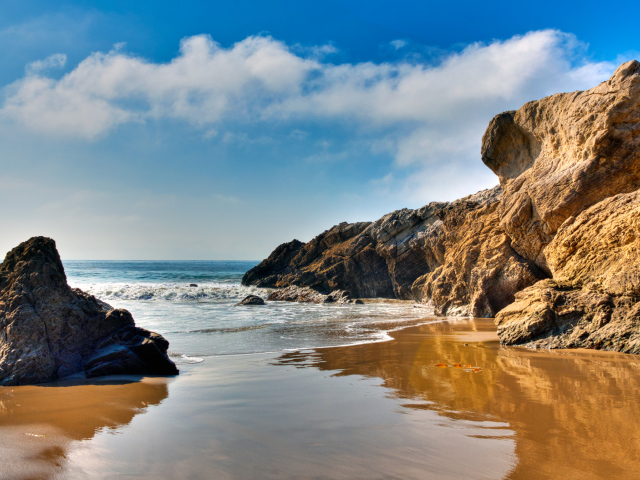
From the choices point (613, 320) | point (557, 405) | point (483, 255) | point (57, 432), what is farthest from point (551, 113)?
point (57, 432)

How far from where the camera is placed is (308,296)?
85.7 ft

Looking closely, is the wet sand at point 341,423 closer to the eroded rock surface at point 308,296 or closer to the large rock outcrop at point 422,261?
the large rock outcrop at point 422,261

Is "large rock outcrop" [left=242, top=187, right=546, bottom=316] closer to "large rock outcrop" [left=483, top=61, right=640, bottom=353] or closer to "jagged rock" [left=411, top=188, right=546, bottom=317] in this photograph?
"jagged rock" [left=411, top=188, right=546, bottom=317]

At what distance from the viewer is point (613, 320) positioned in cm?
657

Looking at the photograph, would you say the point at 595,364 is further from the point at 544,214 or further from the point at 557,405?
Result: the point at 544,214

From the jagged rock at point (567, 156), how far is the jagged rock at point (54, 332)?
31.0ft

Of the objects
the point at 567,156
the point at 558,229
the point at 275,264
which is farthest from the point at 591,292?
Answer: the point at 275,264

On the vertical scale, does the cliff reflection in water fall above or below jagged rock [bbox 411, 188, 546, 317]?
below

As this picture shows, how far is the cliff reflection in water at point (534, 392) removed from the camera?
279 centimetres

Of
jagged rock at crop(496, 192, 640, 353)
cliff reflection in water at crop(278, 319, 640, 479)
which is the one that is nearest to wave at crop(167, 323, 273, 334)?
cliff reflection in water at crop(278, 319, 640, 479)

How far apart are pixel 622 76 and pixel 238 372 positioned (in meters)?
10.2

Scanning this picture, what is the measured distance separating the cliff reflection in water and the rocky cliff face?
87 centimetres

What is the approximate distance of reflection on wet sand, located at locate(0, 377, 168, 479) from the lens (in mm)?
2926

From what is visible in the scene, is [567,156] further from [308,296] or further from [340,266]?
[340,266]
